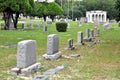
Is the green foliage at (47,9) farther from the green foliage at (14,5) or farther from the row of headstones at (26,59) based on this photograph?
the row of headstones at (26,59)

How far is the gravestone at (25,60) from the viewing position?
436 inches

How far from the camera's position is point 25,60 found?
11391 millimetres

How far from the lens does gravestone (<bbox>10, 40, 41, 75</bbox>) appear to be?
36.3ft

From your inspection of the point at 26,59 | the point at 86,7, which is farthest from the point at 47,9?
the point at 26,59

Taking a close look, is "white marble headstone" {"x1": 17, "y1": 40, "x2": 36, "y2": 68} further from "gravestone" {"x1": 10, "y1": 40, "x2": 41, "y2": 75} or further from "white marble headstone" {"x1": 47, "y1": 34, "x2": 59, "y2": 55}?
"white marble headstone" {"x1": 47, "y1": 34, "x2": 59, "y2": 55}

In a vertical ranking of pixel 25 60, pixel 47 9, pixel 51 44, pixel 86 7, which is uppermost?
pixel 25 60

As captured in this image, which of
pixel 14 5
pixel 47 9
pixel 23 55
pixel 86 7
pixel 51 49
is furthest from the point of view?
pixel 86 7

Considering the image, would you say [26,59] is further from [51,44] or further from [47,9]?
[47,9]

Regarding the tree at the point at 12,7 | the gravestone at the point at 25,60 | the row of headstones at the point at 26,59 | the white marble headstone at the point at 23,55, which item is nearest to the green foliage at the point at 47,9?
the tree at the point at 12,7

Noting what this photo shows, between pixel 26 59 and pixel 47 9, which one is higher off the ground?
pixel 26 59

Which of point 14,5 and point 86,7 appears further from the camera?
point 86,7

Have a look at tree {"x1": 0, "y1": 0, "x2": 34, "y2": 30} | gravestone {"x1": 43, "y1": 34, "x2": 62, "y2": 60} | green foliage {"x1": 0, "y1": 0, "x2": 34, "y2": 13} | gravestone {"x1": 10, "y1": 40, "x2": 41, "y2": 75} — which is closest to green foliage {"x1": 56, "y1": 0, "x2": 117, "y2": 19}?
tree {"x1": 0, "y1": 0, "x2": 34, "y2": 30}

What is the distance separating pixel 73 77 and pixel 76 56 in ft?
17.2

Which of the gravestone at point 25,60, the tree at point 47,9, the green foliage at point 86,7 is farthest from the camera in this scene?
the green foliage at point 86,7
